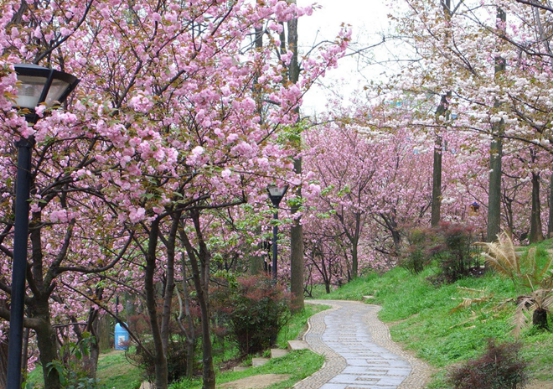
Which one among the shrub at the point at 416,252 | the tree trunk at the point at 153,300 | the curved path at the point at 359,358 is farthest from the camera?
the shrub at the point at 416,252

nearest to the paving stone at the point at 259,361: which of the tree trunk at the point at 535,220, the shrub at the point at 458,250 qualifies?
the shrub at the point at 458,250

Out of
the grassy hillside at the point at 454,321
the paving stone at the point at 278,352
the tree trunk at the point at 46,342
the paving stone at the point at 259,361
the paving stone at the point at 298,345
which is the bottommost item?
the paving stone at the point at 259,361

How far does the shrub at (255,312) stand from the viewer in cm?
1184

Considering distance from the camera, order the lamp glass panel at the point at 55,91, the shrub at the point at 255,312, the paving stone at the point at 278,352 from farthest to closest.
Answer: the shrub at the point at 255,312
the paving stone at the point at 278,352
the lamp glass panel at the point at 55,91

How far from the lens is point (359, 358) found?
A: 31.2 feet

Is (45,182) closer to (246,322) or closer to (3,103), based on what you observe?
(3,103)

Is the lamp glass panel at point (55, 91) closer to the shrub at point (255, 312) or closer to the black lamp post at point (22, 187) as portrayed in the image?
the black lamp post at point (22, 187)

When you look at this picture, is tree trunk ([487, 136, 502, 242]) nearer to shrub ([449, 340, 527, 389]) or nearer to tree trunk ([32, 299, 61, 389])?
shrub ([449, 340, 527, 389])

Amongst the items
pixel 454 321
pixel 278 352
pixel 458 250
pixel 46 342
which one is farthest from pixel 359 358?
pixel 458 250

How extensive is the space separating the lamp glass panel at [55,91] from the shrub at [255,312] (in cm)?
751

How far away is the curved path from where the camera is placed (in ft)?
25.6


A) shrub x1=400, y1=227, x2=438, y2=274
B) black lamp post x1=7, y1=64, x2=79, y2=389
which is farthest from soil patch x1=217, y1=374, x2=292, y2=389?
shrub x1=400, y1=227, x2=438, y2=274

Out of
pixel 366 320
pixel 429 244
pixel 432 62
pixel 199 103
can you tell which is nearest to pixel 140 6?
pixel 199 103

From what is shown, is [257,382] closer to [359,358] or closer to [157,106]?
[359,358]
